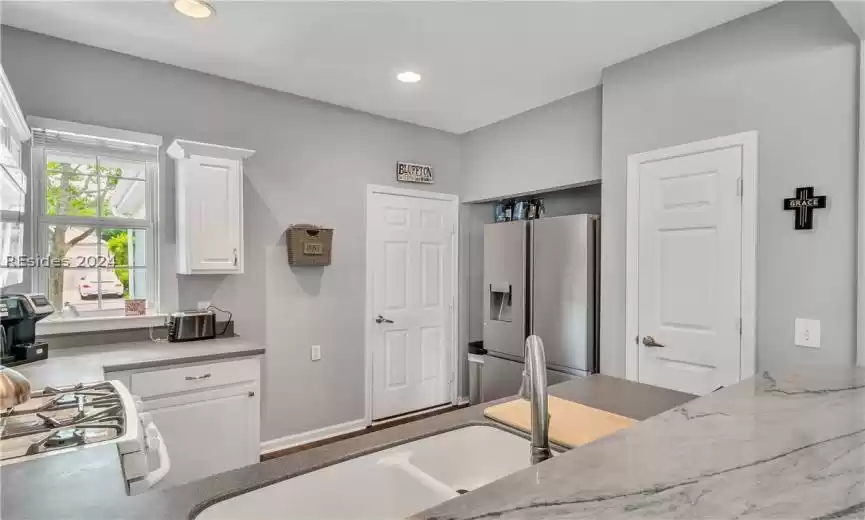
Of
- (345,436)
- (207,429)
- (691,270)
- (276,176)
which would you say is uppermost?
(276,176)

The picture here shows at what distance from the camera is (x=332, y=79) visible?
3.04 m

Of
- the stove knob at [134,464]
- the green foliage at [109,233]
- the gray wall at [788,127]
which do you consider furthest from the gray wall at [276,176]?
the gray wall at [788,127]

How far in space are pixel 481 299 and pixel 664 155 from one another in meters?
2.31

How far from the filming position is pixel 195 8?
2.15 meters

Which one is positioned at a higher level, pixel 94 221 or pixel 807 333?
pixel 94 221

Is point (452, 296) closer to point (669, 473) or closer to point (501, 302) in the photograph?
point (501, 302)

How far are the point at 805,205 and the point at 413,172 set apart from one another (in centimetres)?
272

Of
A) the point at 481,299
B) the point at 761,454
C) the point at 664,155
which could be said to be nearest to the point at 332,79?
the point at 664,155

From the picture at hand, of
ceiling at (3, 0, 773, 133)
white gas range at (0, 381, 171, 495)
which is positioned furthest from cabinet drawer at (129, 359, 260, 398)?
ceiling at (3, 0, 773, 133)

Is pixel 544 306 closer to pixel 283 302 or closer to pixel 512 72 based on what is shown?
pixel 512 72

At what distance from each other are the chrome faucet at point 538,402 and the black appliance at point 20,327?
2309 millimetres

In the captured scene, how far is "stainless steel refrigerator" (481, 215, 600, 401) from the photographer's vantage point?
3051mm

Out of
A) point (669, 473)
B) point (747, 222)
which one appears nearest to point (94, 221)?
point (669, 473)

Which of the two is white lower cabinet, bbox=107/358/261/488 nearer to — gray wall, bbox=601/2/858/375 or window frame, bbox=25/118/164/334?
window frame, bbox=25/118/164/334
